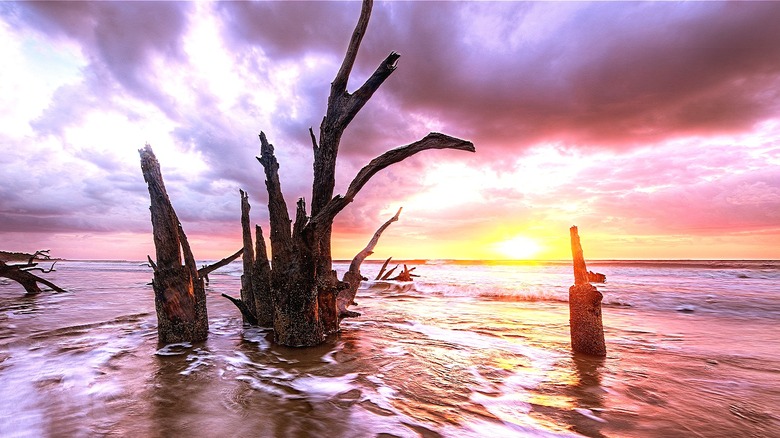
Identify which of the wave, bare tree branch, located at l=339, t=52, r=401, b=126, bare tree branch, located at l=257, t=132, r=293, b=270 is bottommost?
the wave

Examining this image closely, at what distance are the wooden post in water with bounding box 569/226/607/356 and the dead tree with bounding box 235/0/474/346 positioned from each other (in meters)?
2.80

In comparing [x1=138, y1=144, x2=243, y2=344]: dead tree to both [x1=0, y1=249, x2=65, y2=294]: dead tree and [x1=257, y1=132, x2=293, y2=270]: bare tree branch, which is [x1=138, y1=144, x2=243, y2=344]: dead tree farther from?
[x1=0, y1=249, x2=65, y2=294]: dead tree

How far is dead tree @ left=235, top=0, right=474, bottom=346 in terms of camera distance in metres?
5.42

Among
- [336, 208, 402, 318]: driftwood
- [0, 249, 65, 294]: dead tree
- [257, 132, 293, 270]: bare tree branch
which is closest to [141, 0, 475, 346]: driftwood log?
[257, 132, 293, 270]: bare tree branch

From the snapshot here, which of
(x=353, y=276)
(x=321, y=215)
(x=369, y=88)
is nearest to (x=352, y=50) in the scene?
(x=369, y=88)

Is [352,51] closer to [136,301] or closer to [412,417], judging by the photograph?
[412,417]

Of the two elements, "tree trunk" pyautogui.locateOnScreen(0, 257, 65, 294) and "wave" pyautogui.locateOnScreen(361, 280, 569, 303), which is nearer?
"tree trunk" pyautogui.locateOnScreen(0, 257, 65, 294)

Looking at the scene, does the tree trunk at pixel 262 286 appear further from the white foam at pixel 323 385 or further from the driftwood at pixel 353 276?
the white foam at pixel 323 385

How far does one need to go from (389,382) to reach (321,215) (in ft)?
8.96

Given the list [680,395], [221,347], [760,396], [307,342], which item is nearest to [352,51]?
[307,342]

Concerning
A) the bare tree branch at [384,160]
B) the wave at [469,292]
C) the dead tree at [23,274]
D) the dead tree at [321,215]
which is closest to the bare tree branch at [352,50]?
the dead tree at [321,215]

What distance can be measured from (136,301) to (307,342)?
1087 centimetres

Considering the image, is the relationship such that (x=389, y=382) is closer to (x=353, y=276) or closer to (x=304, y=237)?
(x=304, y=237)

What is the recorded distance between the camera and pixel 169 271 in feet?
20.1
